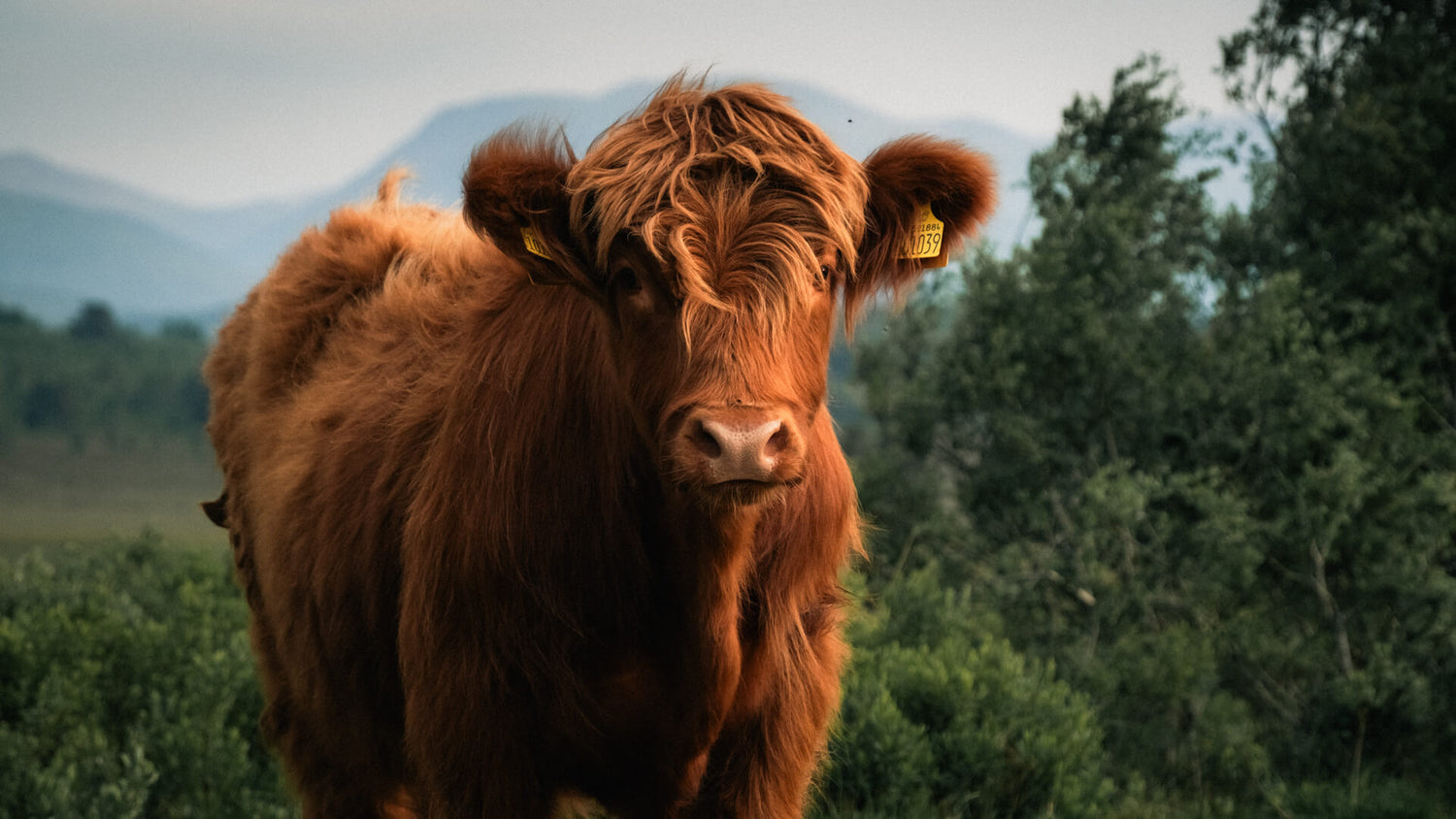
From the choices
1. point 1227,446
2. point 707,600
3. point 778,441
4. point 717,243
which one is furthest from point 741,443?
point 1227,446

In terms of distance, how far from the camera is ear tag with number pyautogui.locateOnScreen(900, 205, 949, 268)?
10.8ft

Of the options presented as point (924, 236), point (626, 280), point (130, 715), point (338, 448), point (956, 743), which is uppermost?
point (924, 236)

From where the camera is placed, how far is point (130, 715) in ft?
25.4

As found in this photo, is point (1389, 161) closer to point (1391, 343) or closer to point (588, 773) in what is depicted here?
point (1391, 343)

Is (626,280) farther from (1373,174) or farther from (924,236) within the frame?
(1373,174)

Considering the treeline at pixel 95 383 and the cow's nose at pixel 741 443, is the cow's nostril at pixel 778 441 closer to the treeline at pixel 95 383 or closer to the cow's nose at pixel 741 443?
the cow's nose at pixel 741 443

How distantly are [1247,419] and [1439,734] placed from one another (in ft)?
8.75

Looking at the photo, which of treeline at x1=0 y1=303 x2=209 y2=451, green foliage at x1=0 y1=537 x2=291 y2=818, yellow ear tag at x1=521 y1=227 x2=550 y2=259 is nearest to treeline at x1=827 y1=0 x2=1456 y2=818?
green foliage at x1=0 y1=537 x2=291 y2=818

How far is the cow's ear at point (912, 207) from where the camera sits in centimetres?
321

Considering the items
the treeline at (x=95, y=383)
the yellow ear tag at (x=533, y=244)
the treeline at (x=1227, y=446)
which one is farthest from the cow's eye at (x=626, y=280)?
the treeline at (x=95, y=383)

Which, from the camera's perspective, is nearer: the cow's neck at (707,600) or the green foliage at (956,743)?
the cow's neck at (707,600)

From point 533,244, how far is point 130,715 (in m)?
6.21

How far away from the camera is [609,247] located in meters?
2.84

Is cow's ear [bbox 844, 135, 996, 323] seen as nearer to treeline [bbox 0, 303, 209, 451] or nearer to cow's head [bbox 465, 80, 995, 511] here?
cow's head [bbox 465, 80, 995, 511]
